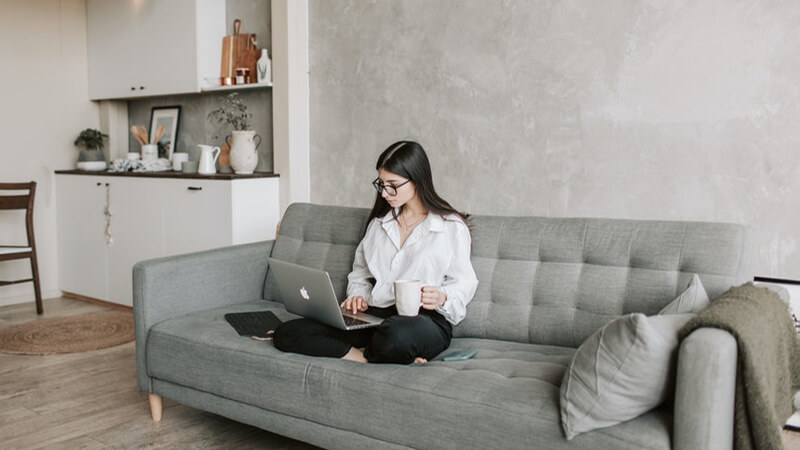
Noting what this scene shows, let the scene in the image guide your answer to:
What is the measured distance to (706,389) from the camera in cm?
160

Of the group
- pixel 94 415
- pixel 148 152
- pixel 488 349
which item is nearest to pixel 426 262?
pixel 488 349

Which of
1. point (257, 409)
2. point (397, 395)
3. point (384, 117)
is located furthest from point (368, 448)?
point (384, 117)

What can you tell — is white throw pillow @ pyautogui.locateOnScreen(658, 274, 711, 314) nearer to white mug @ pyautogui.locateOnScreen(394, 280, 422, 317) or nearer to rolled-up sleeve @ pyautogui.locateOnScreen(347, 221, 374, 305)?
white mug @ pyautogui.locateOnScreen(394, 280, 422, 317)

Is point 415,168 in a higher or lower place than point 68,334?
higher

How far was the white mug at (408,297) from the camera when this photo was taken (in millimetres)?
2303

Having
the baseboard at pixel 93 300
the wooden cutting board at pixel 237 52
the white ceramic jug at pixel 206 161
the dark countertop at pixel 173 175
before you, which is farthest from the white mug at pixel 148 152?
the baseboard at pixel 93 300

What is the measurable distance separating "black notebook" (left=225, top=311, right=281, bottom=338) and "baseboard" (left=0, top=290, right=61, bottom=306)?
306 cm

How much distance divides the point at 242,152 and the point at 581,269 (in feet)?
8.32

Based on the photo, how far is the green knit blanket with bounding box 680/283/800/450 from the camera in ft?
5.23

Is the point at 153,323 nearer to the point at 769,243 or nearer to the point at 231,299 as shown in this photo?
the point at 231,299

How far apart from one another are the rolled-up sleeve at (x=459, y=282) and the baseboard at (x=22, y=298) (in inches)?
153

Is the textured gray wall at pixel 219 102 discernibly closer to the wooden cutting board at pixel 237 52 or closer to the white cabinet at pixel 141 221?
the wooden cutting board at pixel 237 52

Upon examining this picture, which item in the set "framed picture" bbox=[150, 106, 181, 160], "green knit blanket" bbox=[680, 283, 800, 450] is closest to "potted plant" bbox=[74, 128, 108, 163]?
"framed picture" bbox=[150, 106, 181, 160]

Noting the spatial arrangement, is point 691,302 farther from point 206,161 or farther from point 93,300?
point 93,300
